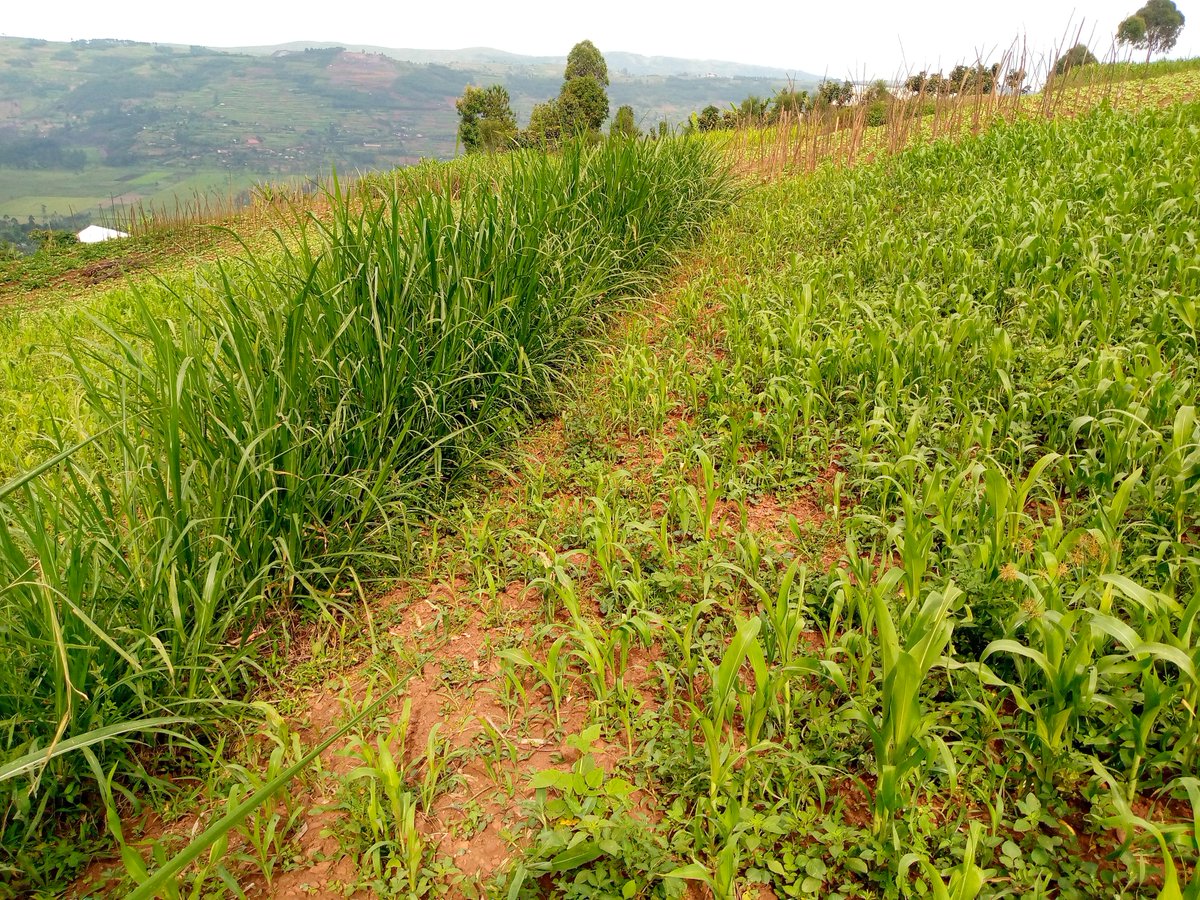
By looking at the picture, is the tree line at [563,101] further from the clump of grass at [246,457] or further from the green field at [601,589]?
the green field at [601,589]

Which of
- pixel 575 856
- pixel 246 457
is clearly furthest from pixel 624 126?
pixel 575 856

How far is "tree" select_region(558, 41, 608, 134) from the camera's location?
1031 inches

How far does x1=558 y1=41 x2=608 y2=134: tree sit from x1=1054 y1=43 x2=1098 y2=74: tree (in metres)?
12.4

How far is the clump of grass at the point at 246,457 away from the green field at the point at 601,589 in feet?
0.06

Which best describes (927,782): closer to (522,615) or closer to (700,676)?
(700,676)

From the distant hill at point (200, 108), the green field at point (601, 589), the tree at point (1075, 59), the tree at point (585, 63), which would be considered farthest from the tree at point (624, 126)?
the distant hill at point (200, 108)

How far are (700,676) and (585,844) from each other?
605 mm

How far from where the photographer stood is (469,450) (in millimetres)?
2719

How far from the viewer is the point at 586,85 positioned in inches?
1131

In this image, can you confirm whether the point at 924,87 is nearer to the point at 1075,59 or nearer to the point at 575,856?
the point at 1075,59

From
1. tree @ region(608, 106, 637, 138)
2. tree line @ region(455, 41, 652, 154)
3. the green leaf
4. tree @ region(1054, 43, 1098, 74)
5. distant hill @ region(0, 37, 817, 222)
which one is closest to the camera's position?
the green leaf

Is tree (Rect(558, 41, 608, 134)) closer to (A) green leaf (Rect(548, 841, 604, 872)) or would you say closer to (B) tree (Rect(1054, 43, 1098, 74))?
(B) tree (Rect(1054, 43, 1098, 74))

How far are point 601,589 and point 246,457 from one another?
111cm

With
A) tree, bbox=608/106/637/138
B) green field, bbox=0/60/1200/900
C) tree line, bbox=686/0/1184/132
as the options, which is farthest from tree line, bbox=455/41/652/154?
green field, bbox=0/60/1200/900
